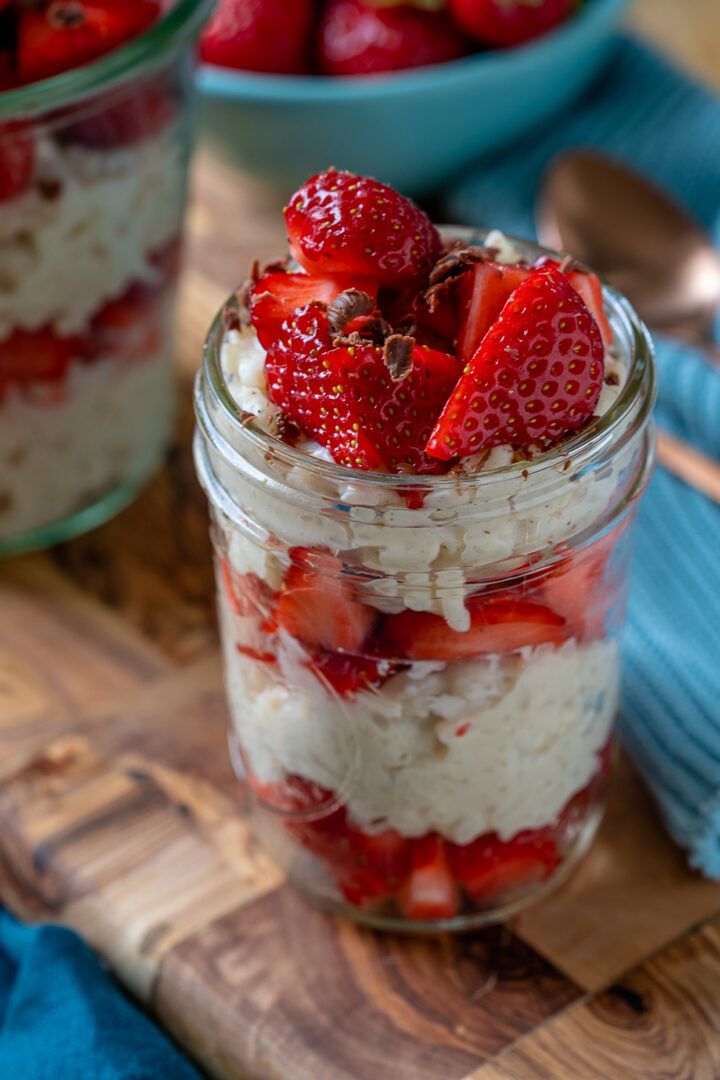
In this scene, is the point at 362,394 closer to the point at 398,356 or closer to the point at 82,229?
the point at 398,356

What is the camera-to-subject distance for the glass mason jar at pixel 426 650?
62cm

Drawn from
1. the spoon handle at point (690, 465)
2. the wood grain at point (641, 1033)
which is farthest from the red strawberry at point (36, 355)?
the wood grain at point (641, 1033)

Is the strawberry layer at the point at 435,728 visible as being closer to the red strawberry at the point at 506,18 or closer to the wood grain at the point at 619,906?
the wood grain at the point at 619,906

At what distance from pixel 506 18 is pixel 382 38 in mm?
118

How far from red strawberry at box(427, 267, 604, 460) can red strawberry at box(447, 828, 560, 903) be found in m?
0.26

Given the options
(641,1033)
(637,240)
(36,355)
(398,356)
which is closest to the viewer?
(398,356)

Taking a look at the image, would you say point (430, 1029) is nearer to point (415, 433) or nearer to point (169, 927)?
point (169, 927)

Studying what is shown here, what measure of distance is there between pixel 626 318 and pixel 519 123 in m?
0.69

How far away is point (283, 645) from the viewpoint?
2.28 feet

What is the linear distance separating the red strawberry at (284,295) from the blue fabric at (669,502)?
367 millimetres

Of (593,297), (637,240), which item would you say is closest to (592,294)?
(593,297)

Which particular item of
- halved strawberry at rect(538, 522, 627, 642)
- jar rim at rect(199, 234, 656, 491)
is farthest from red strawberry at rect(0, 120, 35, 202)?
halved strawberry at rect(538, 522, 627, 642)

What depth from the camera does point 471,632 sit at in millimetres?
646

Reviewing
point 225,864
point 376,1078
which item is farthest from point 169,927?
point 376,1078
